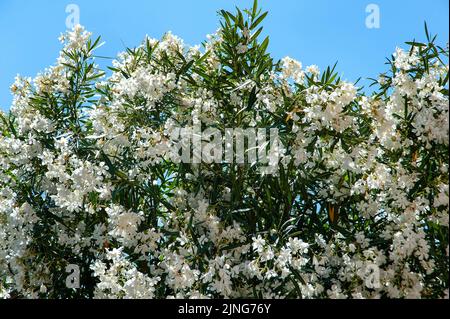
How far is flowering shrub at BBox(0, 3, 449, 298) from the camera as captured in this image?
335 cm

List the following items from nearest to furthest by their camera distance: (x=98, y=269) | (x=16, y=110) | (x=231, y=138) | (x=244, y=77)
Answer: (x=98, y=269) → (x=231, y=138) → (x=244, y=77) → (x=16, y=110)

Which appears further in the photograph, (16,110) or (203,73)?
(16,110)

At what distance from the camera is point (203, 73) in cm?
387

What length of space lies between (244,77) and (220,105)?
223mm

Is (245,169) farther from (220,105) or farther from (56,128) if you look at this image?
(56,128)

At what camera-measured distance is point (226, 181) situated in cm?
366

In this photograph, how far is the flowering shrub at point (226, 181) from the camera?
335 centimetres

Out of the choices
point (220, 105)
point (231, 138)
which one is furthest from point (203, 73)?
point (231, 138)

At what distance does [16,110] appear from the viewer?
166 inches

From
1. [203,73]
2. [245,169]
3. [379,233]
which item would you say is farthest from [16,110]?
[379,233]
